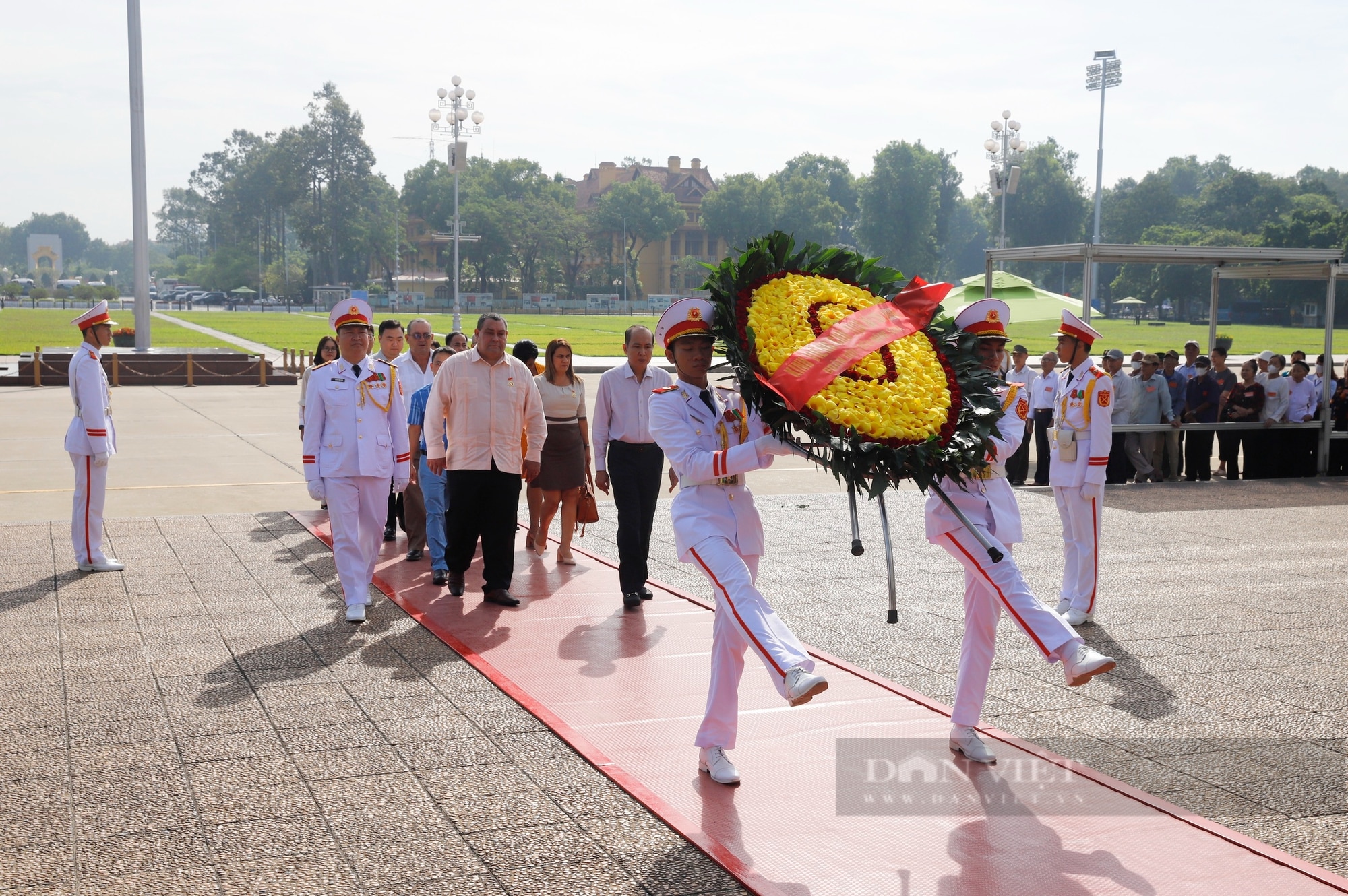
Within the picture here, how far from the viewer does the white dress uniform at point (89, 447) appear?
335 inches

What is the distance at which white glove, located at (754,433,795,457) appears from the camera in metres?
4.37

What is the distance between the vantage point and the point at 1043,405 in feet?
46.2

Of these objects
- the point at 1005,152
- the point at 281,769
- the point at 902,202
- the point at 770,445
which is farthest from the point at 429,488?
the point at 902,202

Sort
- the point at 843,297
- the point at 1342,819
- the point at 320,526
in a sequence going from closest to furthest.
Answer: the point at 1342,819 → the point at 843,297 → the point at 320,526

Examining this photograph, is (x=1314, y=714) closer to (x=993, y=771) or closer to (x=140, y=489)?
(x=993, y=771)

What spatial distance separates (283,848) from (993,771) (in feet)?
9.24

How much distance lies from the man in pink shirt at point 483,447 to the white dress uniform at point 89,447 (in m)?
2.66

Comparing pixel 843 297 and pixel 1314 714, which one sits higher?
pixel 843 297

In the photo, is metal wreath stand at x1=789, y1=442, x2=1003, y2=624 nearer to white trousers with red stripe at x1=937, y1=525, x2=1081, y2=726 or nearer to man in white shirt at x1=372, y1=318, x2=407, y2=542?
white trousers with red stripe at x1=937, y1=525, x2=1081, y2=726

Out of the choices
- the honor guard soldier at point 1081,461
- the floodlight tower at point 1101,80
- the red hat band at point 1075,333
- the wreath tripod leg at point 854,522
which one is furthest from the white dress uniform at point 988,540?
the floodlight tower at point 1101,80

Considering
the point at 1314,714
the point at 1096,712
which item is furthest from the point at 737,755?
the point at 1314,714

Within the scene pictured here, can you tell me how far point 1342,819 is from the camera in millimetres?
4387

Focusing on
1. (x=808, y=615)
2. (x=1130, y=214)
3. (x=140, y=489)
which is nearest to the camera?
(x=808, y=615)

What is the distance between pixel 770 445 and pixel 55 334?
55.2m
